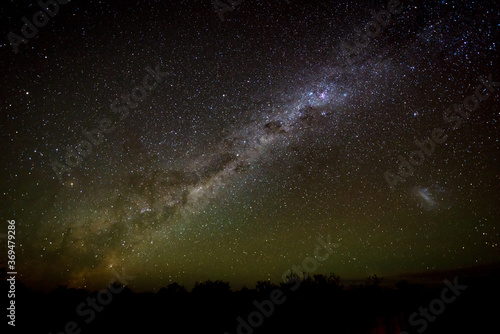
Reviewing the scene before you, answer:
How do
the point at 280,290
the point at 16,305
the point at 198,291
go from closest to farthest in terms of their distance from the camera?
1. the point at 16,305
2. the point at 280,290
3. the point at 198,291

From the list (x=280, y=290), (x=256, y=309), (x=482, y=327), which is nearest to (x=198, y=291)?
(x=280, y=290)

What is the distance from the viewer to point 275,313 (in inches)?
376

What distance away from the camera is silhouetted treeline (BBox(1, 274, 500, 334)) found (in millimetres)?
8680

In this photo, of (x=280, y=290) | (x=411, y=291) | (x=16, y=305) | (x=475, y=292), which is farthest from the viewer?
(x=280, y=290)

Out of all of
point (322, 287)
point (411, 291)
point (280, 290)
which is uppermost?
point (280, 290)

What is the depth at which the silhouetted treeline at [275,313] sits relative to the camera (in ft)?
28.5

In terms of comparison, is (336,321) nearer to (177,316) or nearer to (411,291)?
(411,291)

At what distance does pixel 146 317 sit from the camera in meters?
9.09

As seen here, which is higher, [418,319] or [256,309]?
[256,309]

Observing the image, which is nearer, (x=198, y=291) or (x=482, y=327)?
(x=482, y=327)

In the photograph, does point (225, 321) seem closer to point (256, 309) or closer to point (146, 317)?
point (256, 309)

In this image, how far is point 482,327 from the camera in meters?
8.95

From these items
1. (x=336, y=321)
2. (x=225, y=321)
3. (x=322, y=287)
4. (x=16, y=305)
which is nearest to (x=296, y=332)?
(x=336, y=321)

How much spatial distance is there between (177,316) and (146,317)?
1009 mm
